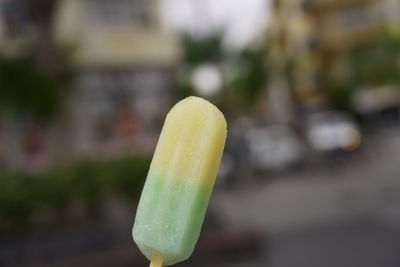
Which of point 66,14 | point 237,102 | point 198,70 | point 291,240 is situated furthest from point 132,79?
point 291,240

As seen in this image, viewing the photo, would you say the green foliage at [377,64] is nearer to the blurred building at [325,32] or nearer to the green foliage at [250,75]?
the blurred building at [325,32]

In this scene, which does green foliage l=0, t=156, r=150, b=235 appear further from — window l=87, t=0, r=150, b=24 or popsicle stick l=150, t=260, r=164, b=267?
window l=87, t=0, r=150, b=24

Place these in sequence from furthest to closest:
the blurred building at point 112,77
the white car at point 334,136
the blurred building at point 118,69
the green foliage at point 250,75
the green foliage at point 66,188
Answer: the green foliage at point 250,75, the white car at point 334,136, the blurred building at point 118,69, the blurred building at point 112,77, the green foliage at point 66,188

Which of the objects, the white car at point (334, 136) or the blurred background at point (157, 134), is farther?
the white car at point (334, 136)

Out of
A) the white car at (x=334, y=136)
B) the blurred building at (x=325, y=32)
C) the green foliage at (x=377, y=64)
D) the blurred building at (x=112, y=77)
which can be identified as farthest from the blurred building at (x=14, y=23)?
the blurred building at (x=325, y=32)

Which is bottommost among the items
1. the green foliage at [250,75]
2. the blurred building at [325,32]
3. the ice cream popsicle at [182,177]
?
the blurred building at [325,32]

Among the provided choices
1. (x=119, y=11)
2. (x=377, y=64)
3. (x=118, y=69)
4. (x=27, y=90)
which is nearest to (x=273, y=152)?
(x=118, y=69)

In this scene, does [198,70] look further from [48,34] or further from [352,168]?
[48,34]

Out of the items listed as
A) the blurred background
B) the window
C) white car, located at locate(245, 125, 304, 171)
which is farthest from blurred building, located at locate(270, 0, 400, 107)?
the window
